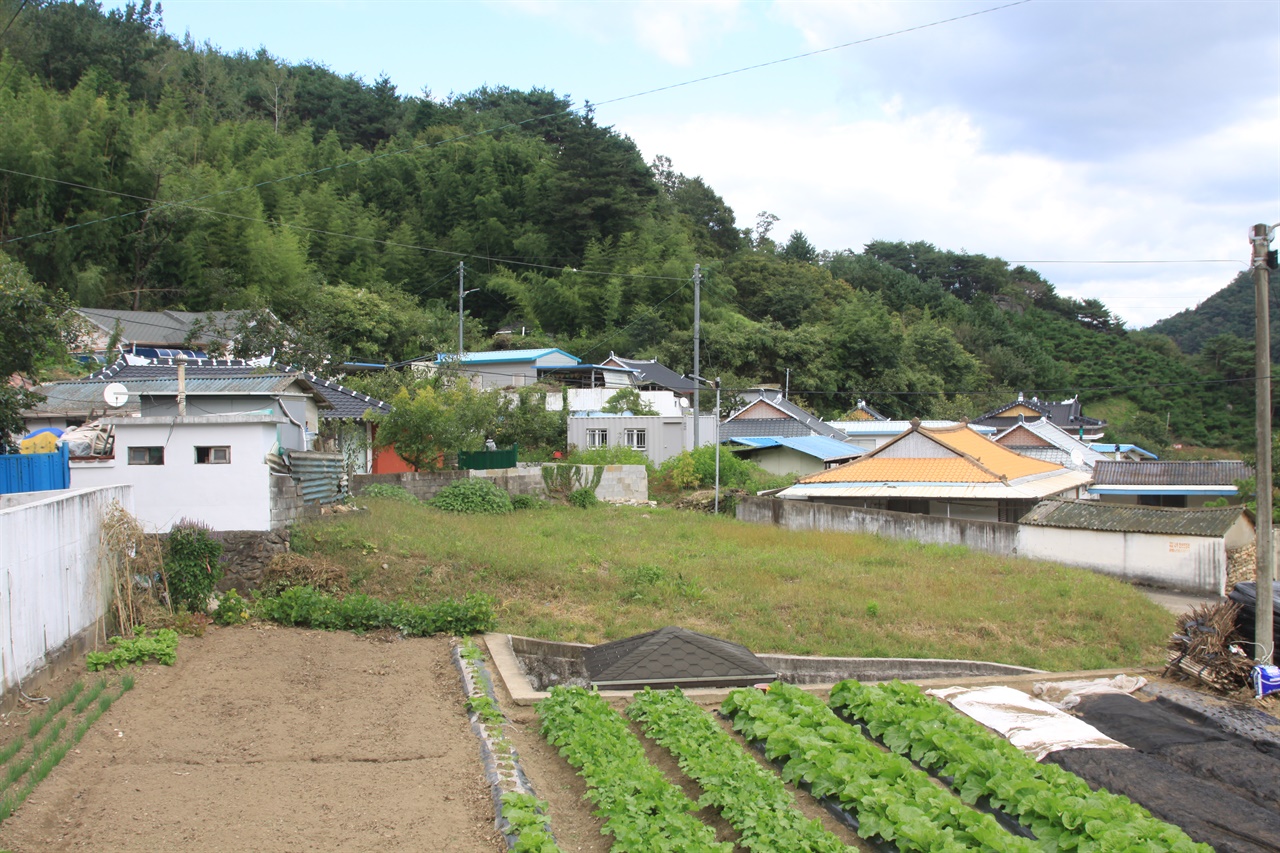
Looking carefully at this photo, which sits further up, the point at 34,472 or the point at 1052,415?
the point at 1052,415

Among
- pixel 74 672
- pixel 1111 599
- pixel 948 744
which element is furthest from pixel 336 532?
pixel 1111 599

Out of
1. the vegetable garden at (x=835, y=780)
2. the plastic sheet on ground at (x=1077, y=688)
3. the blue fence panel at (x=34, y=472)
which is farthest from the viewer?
the blue fence panel at (x=34, y=472)

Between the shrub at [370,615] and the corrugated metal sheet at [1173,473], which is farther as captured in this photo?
the corrugated metal sheet at [1173,473]

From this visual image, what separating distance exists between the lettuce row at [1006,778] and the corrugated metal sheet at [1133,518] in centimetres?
1329

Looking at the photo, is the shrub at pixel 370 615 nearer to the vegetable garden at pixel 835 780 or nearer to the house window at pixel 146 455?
the house window at pixel 146 455

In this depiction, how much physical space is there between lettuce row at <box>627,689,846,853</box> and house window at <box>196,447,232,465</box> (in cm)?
714

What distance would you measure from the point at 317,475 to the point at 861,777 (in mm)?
11781

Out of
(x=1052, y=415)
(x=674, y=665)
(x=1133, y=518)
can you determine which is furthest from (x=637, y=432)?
(x=1052, y=415)

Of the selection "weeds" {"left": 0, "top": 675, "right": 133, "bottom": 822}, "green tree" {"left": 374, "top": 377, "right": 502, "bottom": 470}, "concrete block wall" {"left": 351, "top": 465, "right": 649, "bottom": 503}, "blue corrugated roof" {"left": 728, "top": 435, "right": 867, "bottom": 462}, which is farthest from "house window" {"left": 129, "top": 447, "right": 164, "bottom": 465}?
"blue corrugated roof" {"left": 728, "top": 435, "right": 867, "bottom": 462}

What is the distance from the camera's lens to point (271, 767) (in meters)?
6.26

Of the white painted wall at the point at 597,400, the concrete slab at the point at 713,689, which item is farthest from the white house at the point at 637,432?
the concrete slab at the point at 713,689

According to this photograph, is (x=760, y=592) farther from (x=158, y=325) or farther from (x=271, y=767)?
(x=158, y=325)

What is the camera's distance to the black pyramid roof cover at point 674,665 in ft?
29.5

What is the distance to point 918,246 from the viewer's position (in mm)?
84625
